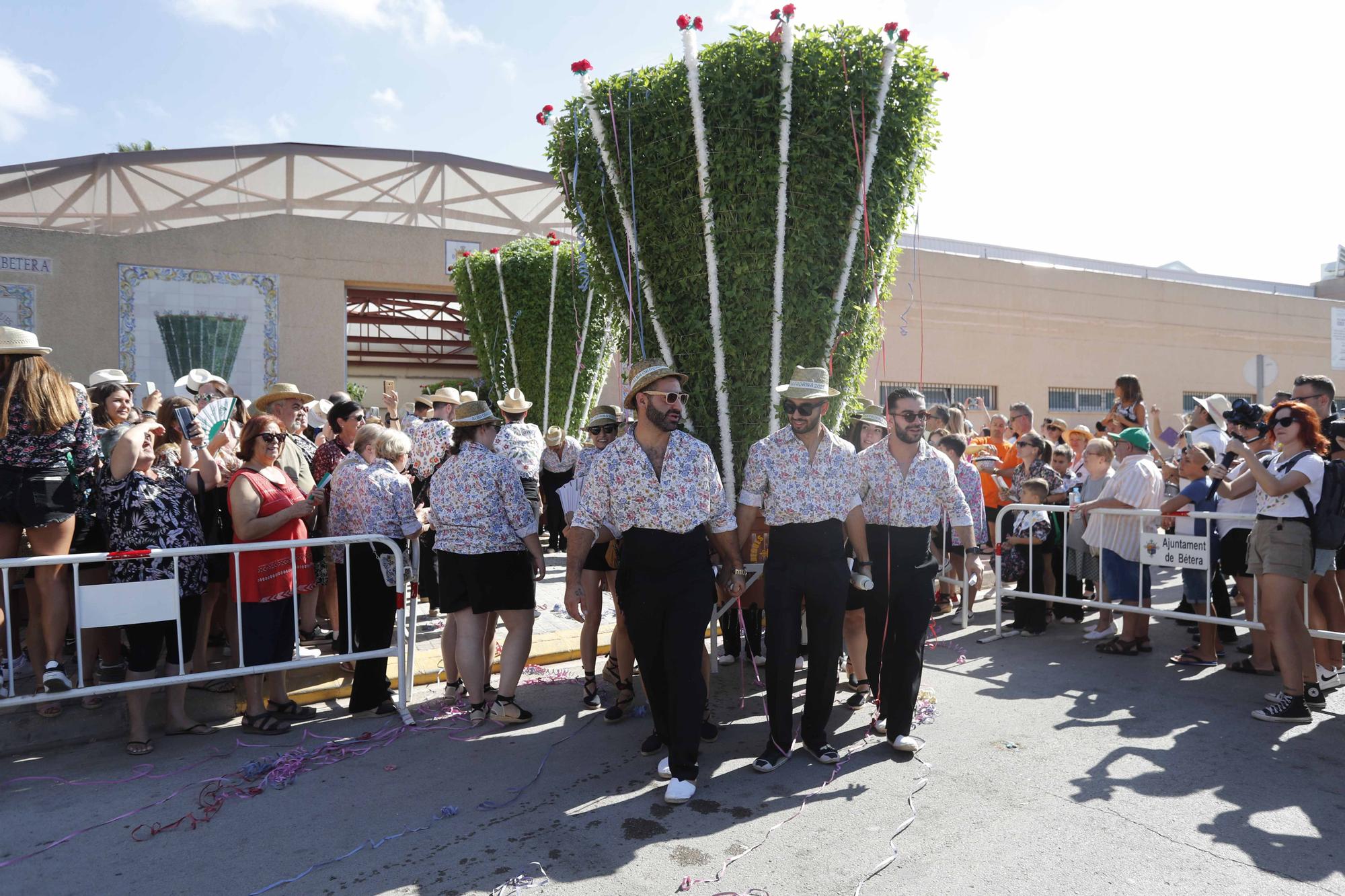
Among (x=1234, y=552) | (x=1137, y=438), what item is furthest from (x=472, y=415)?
(x=1234, y=552)

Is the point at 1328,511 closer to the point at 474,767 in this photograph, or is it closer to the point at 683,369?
the point at 683,369

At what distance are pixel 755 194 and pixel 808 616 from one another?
281 cm

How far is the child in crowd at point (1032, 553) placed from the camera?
732 cm

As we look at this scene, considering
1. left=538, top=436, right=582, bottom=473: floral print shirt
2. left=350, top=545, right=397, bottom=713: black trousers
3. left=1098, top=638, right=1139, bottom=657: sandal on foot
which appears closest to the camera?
left=350, top=545, right=397, bottom=713: black trousers

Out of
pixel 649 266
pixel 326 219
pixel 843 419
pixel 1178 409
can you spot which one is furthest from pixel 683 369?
pixel 1178 409

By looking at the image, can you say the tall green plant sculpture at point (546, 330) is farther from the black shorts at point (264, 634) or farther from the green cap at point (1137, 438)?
the black shorts at point (264, 634)

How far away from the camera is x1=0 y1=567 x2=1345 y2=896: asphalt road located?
10.5ft

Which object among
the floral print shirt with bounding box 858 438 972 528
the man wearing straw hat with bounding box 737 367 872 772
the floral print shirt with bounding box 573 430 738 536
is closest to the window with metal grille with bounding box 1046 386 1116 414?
the floral print shirt with bounding box 858 438 972 528

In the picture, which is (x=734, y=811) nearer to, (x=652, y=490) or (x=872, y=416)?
(x=652, y=490)

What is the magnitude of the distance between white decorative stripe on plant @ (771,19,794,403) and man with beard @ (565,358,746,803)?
164 cm

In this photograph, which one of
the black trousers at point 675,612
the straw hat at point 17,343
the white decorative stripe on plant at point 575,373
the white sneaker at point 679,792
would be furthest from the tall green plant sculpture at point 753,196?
the white decorative stripe on plant at point 575,373

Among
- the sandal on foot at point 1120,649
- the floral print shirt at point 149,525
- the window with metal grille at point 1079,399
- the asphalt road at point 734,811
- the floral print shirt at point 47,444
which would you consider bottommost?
the sandal on foot at point 1120,649

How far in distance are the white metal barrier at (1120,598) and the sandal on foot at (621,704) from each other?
3354mm

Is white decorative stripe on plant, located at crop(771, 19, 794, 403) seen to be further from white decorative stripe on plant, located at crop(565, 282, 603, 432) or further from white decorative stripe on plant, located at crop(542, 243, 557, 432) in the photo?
white decorative stripe on plant, located at crop(542, 243, 557, 432)
